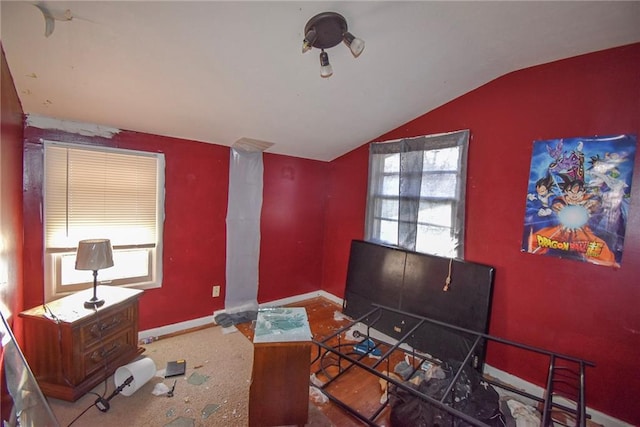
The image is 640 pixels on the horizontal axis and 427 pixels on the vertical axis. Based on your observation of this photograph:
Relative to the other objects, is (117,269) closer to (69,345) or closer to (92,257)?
(92,257)

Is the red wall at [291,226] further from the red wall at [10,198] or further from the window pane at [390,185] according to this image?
the red wall at [10,198]

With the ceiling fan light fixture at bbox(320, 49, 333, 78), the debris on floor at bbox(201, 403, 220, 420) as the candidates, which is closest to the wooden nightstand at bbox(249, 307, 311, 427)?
the debris on floor at bbox(201, 403, 220, 420)

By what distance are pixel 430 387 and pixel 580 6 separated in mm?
2377

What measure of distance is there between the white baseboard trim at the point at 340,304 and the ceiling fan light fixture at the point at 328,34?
266 centimetres

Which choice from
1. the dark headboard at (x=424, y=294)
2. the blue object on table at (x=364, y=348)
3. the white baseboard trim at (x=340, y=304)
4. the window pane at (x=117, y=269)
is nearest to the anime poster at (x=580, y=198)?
the dark headboard at (x=424, y=294)

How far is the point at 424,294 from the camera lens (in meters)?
2.41

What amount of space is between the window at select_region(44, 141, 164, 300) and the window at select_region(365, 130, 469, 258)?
2321mm

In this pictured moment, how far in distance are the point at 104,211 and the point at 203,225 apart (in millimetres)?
844

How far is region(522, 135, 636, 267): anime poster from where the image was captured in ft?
5.41

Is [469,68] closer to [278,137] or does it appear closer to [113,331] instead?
[278,137]

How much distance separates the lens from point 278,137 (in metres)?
2.81

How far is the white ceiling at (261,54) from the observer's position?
1.32 m

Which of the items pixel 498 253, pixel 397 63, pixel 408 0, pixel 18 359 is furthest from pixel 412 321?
pixel 18 359

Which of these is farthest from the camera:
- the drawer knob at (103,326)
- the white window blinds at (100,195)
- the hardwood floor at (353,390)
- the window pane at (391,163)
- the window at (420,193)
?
the window pane at (391,163)
